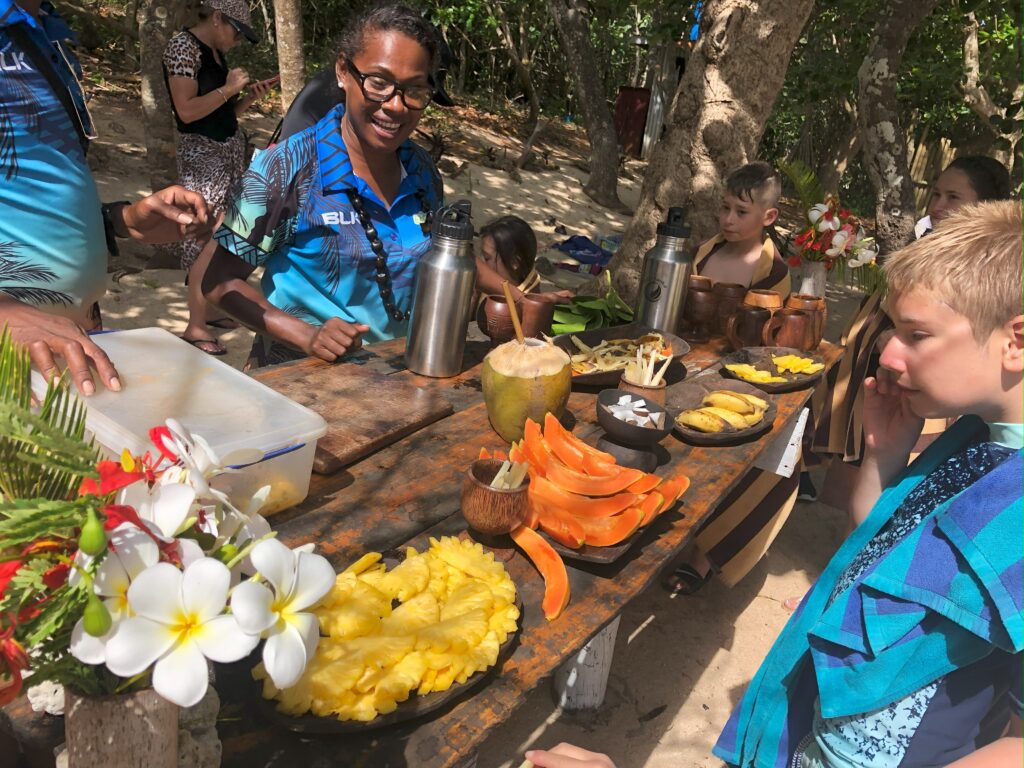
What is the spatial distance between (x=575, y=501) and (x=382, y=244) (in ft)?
4.63

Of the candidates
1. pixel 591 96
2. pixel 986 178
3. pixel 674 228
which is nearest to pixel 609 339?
pixel 674 228

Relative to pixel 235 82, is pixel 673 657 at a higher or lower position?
lower

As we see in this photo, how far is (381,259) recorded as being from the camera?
8.89 ft

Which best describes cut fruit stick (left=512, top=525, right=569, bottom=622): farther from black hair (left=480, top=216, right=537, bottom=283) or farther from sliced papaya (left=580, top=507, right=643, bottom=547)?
black hair (left=480, top=216, right=537, bottom=283)

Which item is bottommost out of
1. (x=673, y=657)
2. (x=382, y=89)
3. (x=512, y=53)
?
(x=673, y=657)

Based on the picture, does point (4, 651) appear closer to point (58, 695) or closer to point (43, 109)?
point (58, 695)

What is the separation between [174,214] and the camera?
7.08ft

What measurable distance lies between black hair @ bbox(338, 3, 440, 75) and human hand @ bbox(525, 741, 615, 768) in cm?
207

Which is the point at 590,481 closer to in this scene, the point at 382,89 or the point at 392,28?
the point at 382,89

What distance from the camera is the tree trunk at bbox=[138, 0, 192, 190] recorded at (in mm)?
5863

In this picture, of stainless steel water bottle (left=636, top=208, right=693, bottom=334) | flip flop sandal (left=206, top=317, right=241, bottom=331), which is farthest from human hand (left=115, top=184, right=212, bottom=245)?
flip flop sandal (left=206, top=317, right=241, bottom=331)

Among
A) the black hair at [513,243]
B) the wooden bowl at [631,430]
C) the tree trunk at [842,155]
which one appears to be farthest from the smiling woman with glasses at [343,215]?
the tree trunk at [842,155]

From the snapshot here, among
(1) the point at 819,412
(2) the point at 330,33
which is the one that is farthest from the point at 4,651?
(2) the point at 330,33

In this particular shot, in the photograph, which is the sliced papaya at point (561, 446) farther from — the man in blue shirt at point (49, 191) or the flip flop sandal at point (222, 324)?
the flip flop sandal at point (222, 324)
